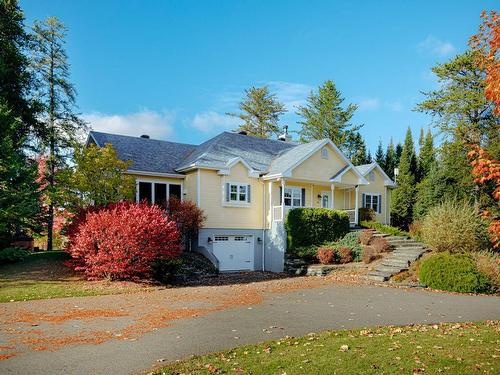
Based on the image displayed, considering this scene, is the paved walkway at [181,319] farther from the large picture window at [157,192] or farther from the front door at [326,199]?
the front door at [326,199]

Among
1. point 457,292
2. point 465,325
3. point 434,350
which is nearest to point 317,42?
point 457,292

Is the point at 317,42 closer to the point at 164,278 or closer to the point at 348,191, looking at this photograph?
the point at 164,278

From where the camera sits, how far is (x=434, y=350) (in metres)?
6.26

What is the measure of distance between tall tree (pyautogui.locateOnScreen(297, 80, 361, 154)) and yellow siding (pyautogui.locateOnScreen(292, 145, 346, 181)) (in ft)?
61.1

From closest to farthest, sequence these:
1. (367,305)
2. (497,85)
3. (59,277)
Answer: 1. (497,85)
2. (367,305)
3. (59,277)

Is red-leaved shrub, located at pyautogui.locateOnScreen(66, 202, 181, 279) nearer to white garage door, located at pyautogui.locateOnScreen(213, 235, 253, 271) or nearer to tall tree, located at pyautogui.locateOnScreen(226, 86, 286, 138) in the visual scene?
white garage door, located at pyautogui.locateOnScreen(213, 235, 253, 271)

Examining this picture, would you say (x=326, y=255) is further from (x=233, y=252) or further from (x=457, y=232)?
(x=457, y=232)

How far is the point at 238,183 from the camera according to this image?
23.5m

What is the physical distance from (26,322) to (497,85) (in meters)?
10.1

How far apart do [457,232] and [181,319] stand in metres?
13.1

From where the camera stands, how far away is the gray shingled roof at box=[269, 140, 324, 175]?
2406 cm

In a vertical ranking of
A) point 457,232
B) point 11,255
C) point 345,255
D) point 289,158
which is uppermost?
point 289,158

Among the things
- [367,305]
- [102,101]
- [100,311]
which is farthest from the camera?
[102,101]

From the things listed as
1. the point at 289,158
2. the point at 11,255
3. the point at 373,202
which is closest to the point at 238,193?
the point at 289,158
